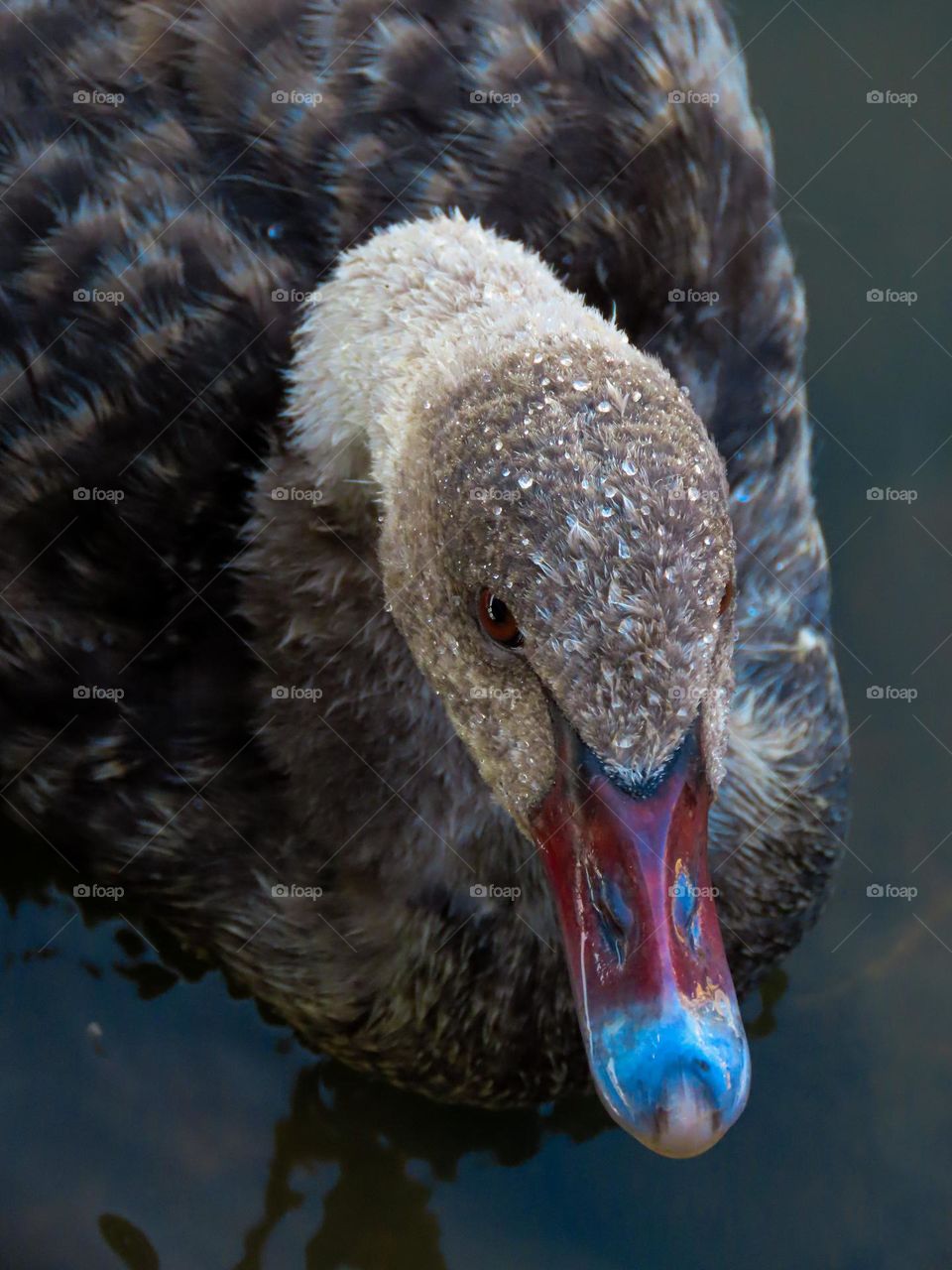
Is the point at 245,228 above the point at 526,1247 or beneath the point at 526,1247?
above

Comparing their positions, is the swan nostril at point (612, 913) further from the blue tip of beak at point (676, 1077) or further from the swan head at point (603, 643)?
the blue tip of beak at point (676, 1077)

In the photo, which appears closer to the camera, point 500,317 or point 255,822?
point 500,317

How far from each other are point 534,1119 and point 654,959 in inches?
62.8

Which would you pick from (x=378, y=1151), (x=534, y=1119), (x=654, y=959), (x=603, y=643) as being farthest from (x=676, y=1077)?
(x=378, y=1151)

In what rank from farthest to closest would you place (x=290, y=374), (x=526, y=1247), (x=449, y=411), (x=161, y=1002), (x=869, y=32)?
1. (x=869, y=32)
2. (x=161, y=1002)
3. (x=526, y=1247)
4. (x=290, y=374)
5. (x=449, y=411)

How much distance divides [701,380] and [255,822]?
1494mm

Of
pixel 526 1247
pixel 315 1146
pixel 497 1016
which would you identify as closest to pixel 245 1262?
pixel 315 1146

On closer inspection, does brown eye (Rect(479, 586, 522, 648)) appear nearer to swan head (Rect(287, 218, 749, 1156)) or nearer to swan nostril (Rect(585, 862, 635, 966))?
swan head (Rect(287, 218, 749, 1156))

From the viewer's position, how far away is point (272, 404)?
309cm

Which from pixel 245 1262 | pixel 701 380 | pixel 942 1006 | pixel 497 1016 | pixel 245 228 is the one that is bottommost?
pixel 245 1262

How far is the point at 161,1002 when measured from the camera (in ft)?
12.5

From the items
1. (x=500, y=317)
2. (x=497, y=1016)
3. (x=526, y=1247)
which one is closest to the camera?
(x=500, y=317)

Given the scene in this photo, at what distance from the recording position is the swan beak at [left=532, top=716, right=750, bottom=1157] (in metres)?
2.19

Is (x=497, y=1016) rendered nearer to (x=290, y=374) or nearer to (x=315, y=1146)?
(x=315, y=1146)
